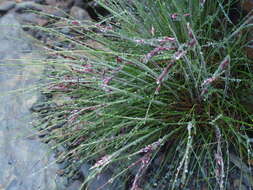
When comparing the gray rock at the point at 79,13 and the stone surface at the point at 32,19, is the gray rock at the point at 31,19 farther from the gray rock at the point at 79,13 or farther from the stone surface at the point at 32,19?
the gray rock at the point at 79,13

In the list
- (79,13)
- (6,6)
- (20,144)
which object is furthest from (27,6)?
(20,144)

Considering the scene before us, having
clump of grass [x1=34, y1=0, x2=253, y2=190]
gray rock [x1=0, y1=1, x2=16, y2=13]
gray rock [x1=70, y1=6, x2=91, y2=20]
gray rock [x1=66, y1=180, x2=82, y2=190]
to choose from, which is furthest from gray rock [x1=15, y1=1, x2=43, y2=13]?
gray rock [x1=66, y1=180, x2=82, y2=190]

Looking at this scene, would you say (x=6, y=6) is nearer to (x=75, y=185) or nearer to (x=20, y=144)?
(x=20, y=144)

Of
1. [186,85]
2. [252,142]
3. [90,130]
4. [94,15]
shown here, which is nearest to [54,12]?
[94,15]

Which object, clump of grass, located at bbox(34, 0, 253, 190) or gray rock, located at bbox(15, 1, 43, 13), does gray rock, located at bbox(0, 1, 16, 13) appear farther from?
clump of grass, located at bbox(34, 0, 253, 190)

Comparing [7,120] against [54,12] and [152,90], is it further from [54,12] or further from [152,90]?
[54,12]

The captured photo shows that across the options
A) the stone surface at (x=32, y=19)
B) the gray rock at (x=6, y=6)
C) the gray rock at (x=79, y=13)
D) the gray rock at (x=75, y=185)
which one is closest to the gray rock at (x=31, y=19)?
the stone surface at (x=32, y=19)
